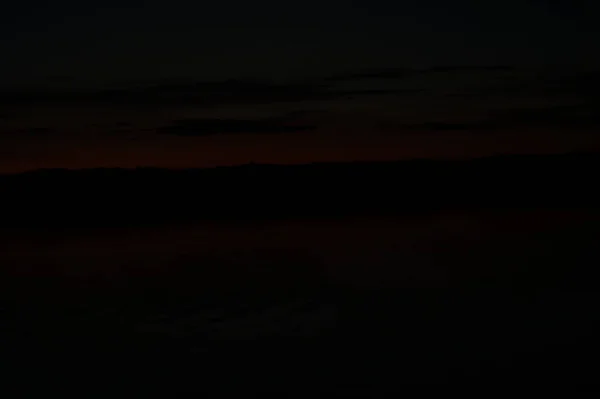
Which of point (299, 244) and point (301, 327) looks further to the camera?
point (299, 244)

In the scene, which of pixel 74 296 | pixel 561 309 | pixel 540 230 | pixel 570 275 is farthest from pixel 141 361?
pixel 540 230

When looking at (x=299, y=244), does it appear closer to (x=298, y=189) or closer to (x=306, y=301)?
(x=306, y=301)

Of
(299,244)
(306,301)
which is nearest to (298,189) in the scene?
(299,244)

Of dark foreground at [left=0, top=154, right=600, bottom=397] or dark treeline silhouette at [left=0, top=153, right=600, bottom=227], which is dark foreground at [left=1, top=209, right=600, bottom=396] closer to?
dark foreground at [left=0, top=154, right=600, bottom=397]

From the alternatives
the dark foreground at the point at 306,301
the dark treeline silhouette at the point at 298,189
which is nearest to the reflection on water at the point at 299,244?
the dark foreground at the point at 306,301

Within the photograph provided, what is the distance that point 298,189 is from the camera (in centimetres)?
1588

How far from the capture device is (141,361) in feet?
18.1

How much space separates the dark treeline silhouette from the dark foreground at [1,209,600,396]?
18.3 feet

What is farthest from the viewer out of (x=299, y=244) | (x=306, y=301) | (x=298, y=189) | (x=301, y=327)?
(x=298, y=189)

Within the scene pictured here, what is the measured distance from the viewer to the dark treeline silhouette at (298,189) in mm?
14086

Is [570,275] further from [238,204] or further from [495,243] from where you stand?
[238,204]

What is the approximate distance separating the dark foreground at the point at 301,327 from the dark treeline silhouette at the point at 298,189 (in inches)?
220

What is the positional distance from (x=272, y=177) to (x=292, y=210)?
2231mm

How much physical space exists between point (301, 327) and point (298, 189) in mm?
9787
